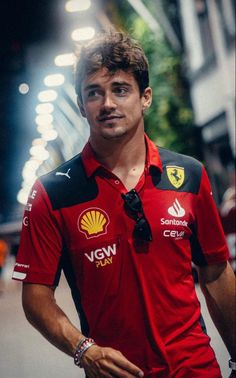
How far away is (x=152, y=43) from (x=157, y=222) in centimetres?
1740

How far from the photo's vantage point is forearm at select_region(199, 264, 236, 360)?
2873 millimetres

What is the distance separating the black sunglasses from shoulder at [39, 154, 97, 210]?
0.47 feet

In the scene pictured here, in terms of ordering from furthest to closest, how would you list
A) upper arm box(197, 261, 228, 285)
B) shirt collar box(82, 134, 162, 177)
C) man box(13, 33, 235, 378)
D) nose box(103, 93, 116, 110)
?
1. upper arm box(197, 261, 228, 285)
2. shirt collar box(82, 134, 162, 177)
3. nose box(103, 93, 116, 110)
4. man box(13, 33, 235, 378)

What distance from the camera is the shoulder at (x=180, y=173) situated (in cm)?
283

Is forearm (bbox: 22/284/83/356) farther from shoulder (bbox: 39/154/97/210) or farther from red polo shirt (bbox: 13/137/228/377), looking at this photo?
shoulder (bbox: 39/154/97/210)

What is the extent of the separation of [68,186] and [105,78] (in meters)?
0.44

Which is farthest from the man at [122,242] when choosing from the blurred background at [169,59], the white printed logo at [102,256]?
the blurred background at [169,59]

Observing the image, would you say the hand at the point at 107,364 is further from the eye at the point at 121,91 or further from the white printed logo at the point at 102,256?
the eye at the point at 121,91

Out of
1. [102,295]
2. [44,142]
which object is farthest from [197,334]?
[44,142]

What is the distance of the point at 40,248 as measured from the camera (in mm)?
2654

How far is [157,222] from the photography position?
8.71 ft

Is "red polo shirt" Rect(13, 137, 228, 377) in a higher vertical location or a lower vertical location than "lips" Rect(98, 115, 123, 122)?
lower

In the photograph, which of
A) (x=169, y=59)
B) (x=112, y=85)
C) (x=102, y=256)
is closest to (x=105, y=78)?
(x=112, y=85)

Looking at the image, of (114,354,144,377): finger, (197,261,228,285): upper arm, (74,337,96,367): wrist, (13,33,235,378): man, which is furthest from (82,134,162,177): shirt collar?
(114,354,144,377): finger
